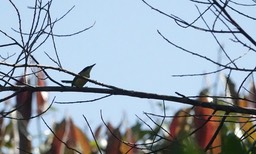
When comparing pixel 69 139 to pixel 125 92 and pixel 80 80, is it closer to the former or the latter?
pixel 80 80

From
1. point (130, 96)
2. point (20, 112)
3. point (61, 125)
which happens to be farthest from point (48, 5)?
point (20, 112)

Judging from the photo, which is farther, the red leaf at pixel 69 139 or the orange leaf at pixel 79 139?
the orange leaf at pixel 79 139

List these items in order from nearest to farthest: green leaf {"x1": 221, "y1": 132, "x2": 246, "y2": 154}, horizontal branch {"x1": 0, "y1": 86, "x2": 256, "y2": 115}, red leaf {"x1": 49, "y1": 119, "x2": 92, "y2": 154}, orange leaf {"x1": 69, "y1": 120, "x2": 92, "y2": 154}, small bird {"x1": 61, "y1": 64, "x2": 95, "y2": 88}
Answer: green leaf {"x1": 221, "y1": 132, "x2": 246, "y2": 154} < horizontal branch {"x1": 0, "y1": 86, "x2": 256, "y2": 115} < small bird {"x1": 61, "y1": 64, "x2": 95, "y2": 88} < red leaf {"x1": 49, "y1": 119, "x2": 92, "y2": 154} < orange leaf {"x1": 69, "y1": 120, "x2": 92, "y2": 154}

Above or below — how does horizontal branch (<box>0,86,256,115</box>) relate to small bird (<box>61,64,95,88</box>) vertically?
below

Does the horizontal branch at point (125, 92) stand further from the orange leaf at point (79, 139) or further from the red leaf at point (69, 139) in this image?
the orange leaf at point (79, 139)

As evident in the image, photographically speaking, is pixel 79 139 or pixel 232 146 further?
pixel 79 139

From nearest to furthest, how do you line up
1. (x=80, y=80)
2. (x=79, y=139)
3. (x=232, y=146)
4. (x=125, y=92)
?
(x=232, y=146) → (x=125, y=92) → (x=80, y=80) → (x=79, y=139)

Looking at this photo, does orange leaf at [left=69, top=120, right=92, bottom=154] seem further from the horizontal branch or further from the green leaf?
the green leaf

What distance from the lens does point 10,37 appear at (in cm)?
284

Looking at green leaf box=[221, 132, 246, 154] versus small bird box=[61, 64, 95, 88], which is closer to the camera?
green leaf box=[221, 132, 246, 154]

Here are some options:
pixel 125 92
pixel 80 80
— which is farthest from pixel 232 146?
pixel 80 80

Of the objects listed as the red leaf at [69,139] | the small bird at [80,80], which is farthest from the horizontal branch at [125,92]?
the red leaf at [69,139]

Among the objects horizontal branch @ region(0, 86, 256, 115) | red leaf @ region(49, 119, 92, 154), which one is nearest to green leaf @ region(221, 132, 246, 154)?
horizontal branch @ region(0, 86, 256, 115)

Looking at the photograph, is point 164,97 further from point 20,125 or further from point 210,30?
point 20,125
